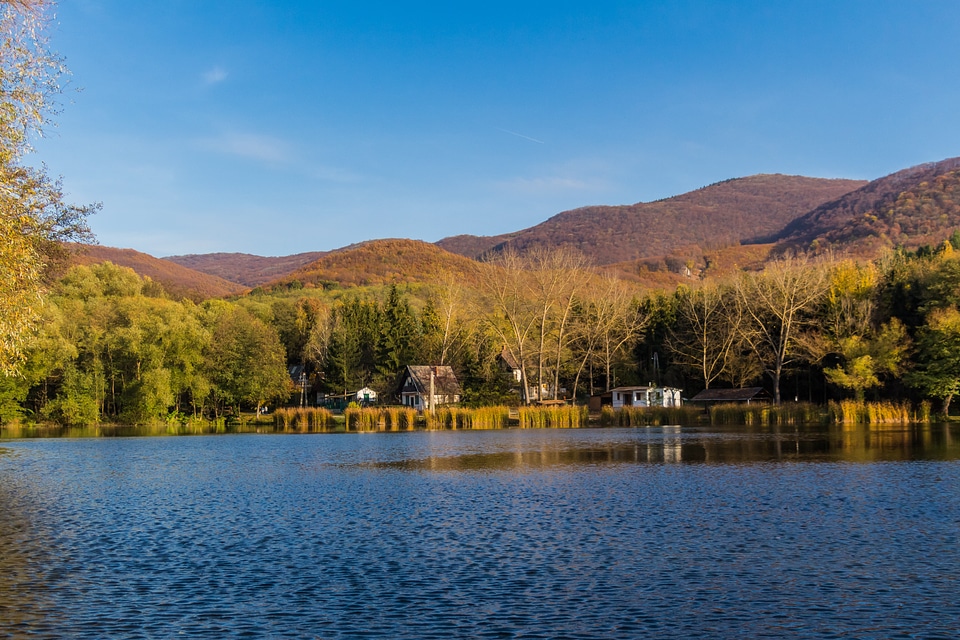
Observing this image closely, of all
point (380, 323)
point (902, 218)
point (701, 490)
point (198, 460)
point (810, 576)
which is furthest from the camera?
point (902, 218)

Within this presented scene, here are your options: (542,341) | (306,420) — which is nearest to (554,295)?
(542,341)

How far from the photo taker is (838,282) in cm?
6881

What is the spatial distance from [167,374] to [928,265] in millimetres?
68416

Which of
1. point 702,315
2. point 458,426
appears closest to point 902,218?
point 702,315

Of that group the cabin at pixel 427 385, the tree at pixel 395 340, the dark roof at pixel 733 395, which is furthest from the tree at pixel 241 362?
the dark roof at pixel 733 395

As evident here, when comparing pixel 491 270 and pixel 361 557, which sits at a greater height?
pixel 491 270

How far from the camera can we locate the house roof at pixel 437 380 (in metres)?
87.8

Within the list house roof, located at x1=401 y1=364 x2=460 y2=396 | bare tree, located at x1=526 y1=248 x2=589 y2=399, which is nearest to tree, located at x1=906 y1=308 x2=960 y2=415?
bare tree, located at x1=526 y1=248 x2=589 y2=399

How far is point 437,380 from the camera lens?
88.6 metres

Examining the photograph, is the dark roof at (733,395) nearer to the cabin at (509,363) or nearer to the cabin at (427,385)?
the cabin at (509,363)

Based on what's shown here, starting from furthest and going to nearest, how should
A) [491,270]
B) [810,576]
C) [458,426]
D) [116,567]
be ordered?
1. [491,270]
2. [458,426]
3. [116,567]
4. [810,576]

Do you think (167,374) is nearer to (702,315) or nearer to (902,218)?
(702,315)

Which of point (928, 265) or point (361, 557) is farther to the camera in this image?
point (928, 265)

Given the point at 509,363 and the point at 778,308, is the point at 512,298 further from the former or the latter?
the point at 778,308
